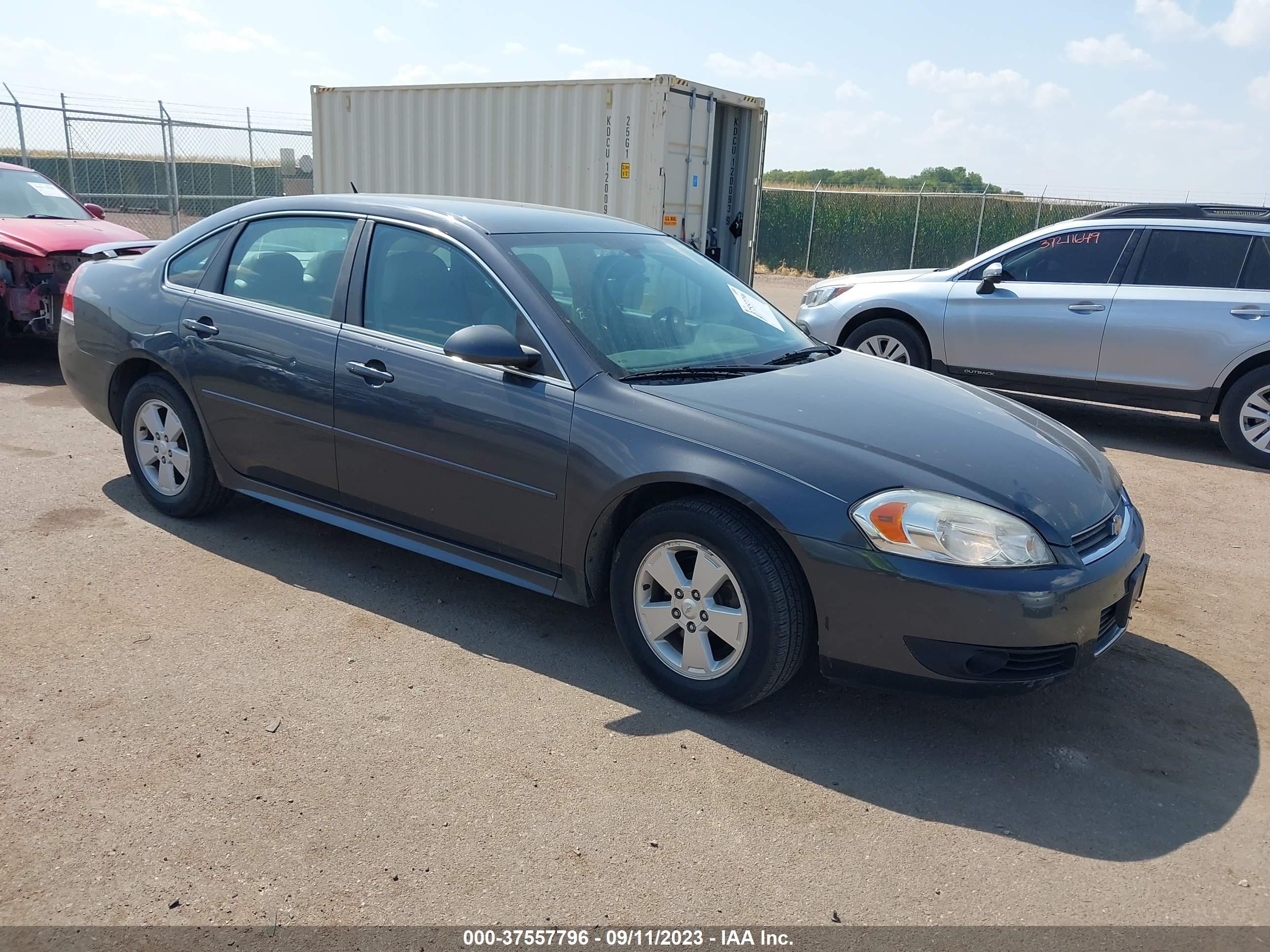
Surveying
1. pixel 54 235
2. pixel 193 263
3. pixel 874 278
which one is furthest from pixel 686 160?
pixel 193 263

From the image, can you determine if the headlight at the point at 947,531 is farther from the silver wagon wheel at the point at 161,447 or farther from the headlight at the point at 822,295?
the headlight at the point at 822,295

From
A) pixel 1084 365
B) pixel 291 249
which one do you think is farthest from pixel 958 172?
pixel 291 249

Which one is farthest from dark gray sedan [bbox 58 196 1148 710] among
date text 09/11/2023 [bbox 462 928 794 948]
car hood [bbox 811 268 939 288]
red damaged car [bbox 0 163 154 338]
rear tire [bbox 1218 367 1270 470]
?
car hood [bbox 811 268 939 288]

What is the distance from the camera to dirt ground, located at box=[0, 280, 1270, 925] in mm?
2727

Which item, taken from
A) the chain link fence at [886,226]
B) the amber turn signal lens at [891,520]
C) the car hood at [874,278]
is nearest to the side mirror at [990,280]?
the car hood at [874,278]

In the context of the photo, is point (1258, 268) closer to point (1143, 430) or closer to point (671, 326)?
point (1143, 430)

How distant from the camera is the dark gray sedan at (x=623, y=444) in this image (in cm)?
329

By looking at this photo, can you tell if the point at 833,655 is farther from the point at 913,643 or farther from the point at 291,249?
the point at 291,249

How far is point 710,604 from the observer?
353cm

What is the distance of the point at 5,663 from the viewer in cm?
378

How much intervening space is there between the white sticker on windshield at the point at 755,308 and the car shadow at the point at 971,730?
5.09ft

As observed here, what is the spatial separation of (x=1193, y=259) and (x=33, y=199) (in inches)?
398

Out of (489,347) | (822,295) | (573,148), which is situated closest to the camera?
(489,347)

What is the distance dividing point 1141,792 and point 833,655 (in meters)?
1.06
